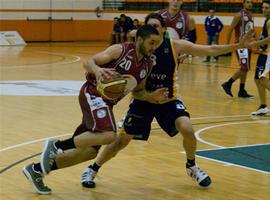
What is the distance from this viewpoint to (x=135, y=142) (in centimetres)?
893

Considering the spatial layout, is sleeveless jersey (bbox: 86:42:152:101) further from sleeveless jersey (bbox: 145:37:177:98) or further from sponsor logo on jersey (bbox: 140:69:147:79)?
sleeveless jersey (bbox: 145:37:177:98)

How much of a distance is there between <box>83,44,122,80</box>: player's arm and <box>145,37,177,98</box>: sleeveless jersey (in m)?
0.69

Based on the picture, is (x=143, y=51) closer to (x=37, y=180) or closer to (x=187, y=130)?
(x=187, y=130)

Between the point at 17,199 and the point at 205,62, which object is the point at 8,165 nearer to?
the point at 17,199

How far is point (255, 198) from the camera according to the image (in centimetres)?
625

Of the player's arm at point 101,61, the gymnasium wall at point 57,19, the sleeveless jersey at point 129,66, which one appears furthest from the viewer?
the gymnasium wall at point 57,19

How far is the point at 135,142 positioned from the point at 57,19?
24182 mm

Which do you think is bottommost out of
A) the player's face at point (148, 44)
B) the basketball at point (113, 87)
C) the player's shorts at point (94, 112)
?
the player's shorts at point (94, 112)

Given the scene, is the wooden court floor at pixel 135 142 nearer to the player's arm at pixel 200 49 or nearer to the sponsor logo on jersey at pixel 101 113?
the sponsor logo on jersey at pixel 101 113

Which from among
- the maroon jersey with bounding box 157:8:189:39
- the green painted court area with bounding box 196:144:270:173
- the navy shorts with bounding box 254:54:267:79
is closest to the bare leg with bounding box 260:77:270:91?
the navy shorts with bounding box 254:54:267:79

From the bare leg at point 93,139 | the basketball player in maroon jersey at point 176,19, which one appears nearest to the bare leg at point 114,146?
the bare leg at point 93,139

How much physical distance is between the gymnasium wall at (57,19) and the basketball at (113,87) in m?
25.9

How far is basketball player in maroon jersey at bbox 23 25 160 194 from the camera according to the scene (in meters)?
5.95

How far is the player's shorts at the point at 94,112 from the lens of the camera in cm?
599
